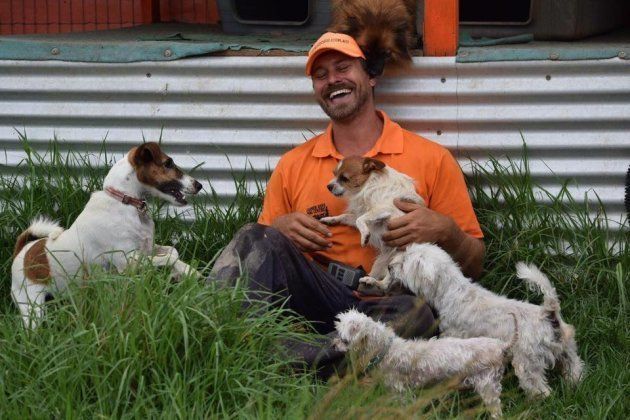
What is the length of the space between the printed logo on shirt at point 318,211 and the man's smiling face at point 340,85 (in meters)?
0.44

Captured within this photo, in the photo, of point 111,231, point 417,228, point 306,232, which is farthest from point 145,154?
point 417,228

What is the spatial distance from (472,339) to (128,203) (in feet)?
5.89

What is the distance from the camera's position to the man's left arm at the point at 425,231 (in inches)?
188

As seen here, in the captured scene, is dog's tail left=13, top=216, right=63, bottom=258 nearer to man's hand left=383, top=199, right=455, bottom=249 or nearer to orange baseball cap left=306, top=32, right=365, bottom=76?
→ orange baseball cap left=306, top=32, right=365, bottom=76

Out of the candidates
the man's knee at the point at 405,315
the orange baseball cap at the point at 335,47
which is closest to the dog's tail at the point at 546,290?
the man's knee at the point at 405,315

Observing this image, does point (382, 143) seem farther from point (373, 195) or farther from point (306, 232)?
point (306, 232)

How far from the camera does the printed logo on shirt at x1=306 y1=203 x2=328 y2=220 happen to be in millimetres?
5203

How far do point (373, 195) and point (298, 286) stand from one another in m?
0.58

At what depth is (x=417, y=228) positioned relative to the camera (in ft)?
15.7

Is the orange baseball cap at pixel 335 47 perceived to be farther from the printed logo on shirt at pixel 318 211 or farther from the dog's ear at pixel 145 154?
the dog's ear at pixel 145 154

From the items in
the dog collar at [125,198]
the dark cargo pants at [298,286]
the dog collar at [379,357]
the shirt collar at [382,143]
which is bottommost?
the dog collar at [379,357]

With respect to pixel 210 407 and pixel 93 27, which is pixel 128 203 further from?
pixel 93 27

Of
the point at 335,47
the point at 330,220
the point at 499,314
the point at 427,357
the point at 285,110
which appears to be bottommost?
the point at 427,357

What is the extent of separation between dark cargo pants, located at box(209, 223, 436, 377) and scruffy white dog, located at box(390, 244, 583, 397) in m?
0.09
